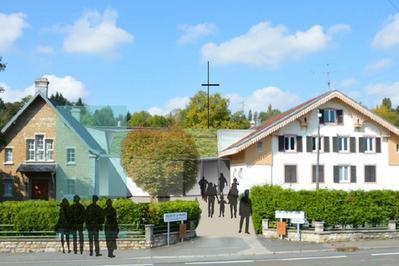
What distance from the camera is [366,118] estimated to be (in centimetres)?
4981

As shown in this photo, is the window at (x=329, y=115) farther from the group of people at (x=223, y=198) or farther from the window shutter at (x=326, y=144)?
the group of people at (x=223, y=198)

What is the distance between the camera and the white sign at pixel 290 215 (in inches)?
1050

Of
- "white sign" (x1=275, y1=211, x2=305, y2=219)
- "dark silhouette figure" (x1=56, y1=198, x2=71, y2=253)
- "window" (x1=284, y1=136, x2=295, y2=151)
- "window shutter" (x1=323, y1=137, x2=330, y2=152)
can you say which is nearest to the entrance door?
"window" (x1=284, y1=136, x2=295, y2=151)

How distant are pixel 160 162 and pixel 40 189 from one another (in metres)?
10.1

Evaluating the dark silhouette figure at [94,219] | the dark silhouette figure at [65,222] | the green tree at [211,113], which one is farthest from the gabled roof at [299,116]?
the dark silhouette figure at [94,219]

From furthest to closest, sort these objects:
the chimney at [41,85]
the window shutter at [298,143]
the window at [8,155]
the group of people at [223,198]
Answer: the window shutter at [298,143] < the window at [8,155] < the chimney at [41,85] < the group of people at [223,198]

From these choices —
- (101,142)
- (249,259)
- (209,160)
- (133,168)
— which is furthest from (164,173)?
(101,142)

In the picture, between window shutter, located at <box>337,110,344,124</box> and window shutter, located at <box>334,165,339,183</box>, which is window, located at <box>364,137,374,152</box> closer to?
window shutter, located at <box>337,110,344,124</box>

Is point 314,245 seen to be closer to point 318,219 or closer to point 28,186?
point 318,219

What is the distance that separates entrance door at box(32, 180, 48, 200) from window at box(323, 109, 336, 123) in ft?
→ 79.4

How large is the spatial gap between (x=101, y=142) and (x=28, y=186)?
124 ft

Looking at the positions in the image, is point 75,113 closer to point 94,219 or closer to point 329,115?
point 94,219

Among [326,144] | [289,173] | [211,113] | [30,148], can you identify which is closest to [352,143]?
[326,144]

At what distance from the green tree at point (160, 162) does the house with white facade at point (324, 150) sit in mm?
4561
